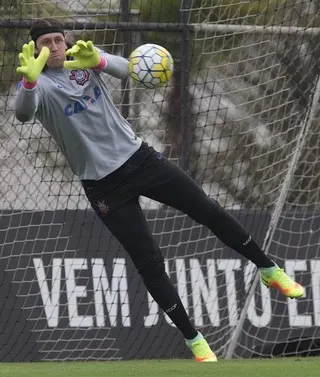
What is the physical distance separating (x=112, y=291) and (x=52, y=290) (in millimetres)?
513

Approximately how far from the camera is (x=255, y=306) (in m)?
10.7

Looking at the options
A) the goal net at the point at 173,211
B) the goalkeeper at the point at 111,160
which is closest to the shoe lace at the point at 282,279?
the goalkeeper at the point at 111,160

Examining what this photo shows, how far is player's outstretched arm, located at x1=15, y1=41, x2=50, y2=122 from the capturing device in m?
7.18

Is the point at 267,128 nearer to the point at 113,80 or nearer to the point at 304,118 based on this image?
the point at 304,118

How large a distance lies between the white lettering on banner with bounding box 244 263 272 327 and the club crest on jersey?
3470mm

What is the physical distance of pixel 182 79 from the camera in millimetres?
10438

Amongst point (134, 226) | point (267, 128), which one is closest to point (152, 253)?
point (134, 226)

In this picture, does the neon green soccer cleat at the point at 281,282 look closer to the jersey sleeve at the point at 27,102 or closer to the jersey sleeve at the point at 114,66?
the jersey sleeve at the point at 114,66

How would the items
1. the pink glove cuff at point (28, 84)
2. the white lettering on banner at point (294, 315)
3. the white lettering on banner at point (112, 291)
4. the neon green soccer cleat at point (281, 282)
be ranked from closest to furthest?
the pink glove cuff at point (28, 84), the neon green soccer cleat at point (281, 282), the white lettering on banner at point (112, 291), the white lettering on banner at point (294, 315)

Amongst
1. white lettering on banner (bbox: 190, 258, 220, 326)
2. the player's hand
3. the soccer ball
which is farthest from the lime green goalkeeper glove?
white lettering on banner (bbox: 190, 258, 220, 326)

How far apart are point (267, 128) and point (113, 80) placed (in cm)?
152

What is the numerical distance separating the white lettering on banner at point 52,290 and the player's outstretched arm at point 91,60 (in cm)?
300

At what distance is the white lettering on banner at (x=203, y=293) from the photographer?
1057 cm

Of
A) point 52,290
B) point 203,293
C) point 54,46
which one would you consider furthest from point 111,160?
point 203,293
